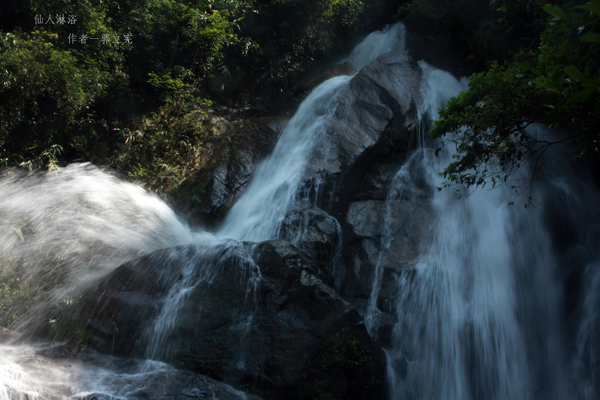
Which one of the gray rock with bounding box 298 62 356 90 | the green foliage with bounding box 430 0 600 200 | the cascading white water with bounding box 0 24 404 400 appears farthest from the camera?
the gray rock with bounding box 298 62 356 90

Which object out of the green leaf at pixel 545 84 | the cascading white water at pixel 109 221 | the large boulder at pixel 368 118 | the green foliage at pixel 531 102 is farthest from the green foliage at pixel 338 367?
the green leaf at pixel 545 84

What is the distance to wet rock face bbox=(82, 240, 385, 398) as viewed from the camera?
5.48 m

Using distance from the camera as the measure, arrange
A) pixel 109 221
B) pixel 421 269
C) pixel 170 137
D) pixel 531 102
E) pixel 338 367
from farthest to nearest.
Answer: pixel 170 137, pixel 109 221, pixel 421 269, pixel 338 367, pixel 531 102

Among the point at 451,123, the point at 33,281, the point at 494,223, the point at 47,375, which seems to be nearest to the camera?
the point at 47,375

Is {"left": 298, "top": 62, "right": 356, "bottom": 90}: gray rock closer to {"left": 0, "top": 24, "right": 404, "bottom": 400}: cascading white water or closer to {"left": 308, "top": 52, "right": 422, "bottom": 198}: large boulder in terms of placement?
{"left": 308, "top": 52, "right": 422, "bottom": 198}: large boulder

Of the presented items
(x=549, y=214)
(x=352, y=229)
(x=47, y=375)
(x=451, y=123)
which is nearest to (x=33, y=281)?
(x=47, y=375)

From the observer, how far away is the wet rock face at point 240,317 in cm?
548

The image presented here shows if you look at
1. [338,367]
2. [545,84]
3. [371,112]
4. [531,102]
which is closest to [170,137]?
[371,112]

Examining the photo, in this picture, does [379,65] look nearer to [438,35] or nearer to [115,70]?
[438,35]

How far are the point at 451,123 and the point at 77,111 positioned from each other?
11.2 meters

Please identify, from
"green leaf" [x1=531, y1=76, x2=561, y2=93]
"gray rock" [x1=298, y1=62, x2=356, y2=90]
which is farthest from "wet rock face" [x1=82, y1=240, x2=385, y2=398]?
"gray rock" [x1=298, y1=62, x2=356, y2=90]

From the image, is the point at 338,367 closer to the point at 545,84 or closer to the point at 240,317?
the point at 240,317

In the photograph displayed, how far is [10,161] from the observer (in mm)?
10219

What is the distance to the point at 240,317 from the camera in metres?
5.82
